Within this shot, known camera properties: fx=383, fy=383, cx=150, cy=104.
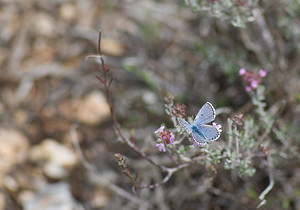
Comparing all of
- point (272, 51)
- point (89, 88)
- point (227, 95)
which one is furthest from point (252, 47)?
point (89, 88)

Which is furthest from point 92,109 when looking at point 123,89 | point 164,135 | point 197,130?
point 197,130

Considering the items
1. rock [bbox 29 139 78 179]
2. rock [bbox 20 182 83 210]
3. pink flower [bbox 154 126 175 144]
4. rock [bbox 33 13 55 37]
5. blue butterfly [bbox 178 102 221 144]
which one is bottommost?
rock [bbox 20 182 83 210]

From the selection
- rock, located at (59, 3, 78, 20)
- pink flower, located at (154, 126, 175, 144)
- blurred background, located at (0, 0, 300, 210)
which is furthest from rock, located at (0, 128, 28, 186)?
pink flower, located at (154, 126, 175, 144)

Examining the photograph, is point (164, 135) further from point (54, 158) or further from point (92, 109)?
point (92, 109)

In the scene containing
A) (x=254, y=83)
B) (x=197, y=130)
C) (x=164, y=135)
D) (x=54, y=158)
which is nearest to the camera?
(x=197, y=130)

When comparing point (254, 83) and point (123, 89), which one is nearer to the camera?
point (254, 83)

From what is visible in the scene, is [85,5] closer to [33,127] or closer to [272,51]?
[33,127]

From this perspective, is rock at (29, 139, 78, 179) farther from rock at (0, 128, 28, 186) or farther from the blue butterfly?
the blue butterfly
